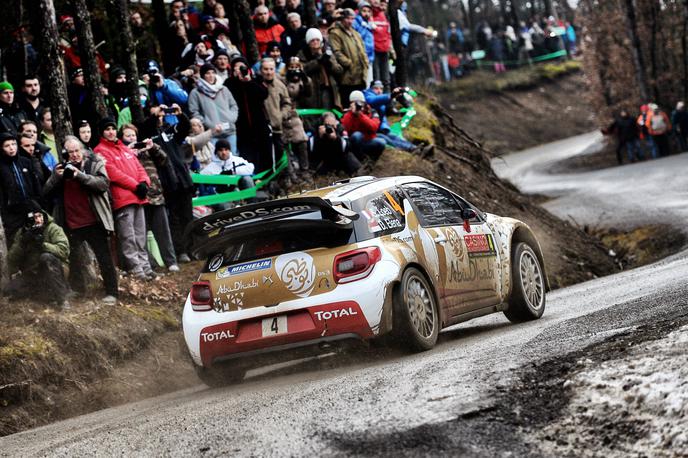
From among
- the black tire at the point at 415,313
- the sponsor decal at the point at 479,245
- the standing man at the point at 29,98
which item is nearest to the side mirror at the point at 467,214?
the sponsor decal at the point at 479,245

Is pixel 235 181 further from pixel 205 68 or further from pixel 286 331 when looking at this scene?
pixel 286 331

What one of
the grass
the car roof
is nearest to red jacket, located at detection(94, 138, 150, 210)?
the car roof

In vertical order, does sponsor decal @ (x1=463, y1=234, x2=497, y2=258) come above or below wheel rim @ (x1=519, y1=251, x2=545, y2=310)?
above

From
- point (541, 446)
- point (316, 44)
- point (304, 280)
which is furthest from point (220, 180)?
point (541, 446)

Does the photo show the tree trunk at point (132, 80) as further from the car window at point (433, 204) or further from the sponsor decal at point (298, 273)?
the sponsor decal at point (298, 273)

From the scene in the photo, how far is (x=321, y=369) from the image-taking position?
10.3 m

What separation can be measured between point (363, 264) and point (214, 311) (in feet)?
4.58

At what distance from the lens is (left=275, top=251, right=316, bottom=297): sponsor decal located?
32.0 feet

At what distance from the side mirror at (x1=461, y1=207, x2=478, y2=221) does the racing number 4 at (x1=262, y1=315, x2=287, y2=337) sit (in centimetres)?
267

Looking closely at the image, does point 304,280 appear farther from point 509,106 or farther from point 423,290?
point 509,106

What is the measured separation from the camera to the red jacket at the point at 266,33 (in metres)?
21.2

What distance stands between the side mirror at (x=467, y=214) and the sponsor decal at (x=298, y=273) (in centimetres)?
236

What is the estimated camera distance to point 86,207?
13.0 meters

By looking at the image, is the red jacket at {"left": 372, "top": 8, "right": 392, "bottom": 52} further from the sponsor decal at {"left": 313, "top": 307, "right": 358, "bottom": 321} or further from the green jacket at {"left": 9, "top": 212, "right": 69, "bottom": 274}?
the sponsor decal at {"left": 313, "top": 307, "right": 358, "bottom": 321}
